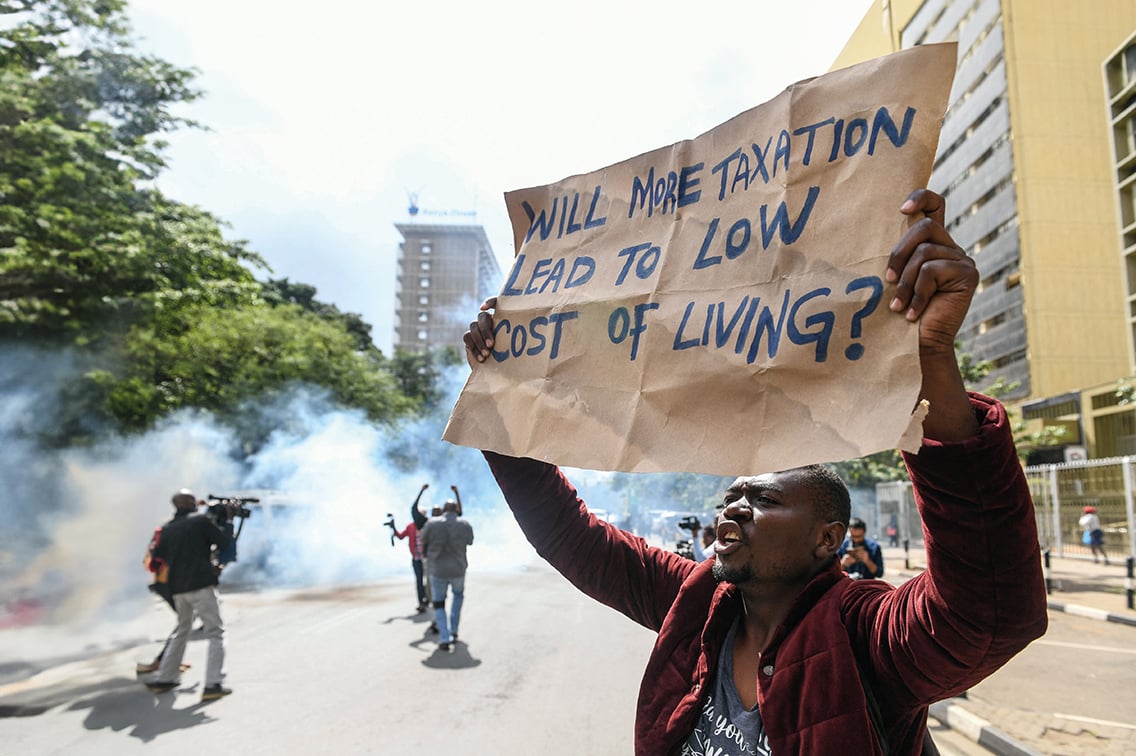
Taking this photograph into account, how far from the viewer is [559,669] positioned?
774 centimetres

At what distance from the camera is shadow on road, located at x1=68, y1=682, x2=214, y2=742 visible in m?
5.91

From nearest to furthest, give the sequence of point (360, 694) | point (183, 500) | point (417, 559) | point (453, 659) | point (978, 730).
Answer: point (978, 730) < point (360, 694) < point (183, 500) < point (453, 659) < point (417, 559)

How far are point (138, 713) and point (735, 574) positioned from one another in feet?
21.3

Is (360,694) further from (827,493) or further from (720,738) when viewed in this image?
(827,493)

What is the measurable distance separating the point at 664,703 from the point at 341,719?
503 cm

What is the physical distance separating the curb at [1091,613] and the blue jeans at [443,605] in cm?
832

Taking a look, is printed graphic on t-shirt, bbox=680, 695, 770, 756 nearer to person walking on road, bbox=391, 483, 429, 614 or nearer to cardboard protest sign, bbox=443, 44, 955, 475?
cardboard protest sign, bbox=443, 44, 955, 475

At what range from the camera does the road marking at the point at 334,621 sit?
10.4 metres

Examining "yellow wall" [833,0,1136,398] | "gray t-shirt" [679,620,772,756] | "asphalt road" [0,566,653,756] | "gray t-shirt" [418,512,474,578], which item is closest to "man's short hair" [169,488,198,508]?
"asphalt road" [0,566,653,756]

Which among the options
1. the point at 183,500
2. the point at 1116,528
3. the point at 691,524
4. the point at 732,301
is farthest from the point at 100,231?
the point at 1116,528

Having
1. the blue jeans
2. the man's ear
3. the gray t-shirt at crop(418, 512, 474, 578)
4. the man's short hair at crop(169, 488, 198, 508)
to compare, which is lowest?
the blue jeans

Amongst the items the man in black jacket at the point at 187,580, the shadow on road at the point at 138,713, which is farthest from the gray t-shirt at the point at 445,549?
the shadow on road at the point at 138,713

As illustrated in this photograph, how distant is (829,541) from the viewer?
72.6 inches

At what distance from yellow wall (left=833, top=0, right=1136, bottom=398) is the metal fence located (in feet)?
A: 64.5
